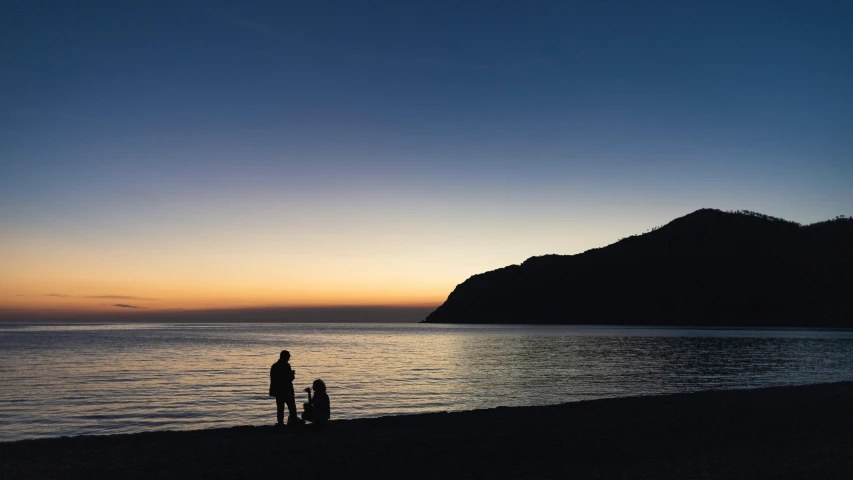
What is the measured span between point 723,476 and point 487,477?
4.20 m

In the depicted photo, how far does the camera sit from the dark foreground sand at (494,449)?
1139cm

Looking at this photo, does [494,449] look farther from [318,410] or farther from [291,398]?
[291,398]

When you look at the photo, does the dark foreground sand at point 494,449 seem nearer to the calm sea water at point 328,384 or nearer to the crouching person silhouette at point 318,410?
the crouching person silhouette at point 318,410

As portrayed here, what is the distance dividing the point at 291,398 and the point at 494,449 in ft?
20.5

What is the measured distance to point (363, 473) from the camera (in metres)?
11.2

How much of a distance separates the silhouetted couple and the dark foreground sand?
1.62 ft

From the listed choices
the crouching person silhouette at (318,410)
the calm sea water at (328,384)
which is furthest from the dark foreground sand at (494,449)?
the calm sea water at (328,384)

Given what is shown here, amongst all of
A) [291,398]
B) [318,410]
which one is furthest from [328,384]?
[318,410]

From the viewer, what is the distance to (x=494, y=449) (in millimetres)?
13477

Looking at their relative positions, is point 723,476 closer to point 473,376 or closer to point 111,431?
point 111,431

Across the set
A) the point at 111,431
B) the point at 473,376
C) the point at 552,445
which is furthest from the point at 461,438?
the point at 473,376

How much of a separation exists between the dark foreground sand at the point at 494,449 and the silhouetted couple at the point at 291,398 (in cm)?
50

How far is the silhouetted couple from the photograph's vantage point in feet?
54.5

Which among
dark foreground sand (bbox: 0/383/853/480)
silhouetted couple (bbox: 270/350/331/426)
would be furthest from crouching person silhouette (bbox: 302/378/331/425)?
dark foreground sand (bbox: 0/383/853/480)
